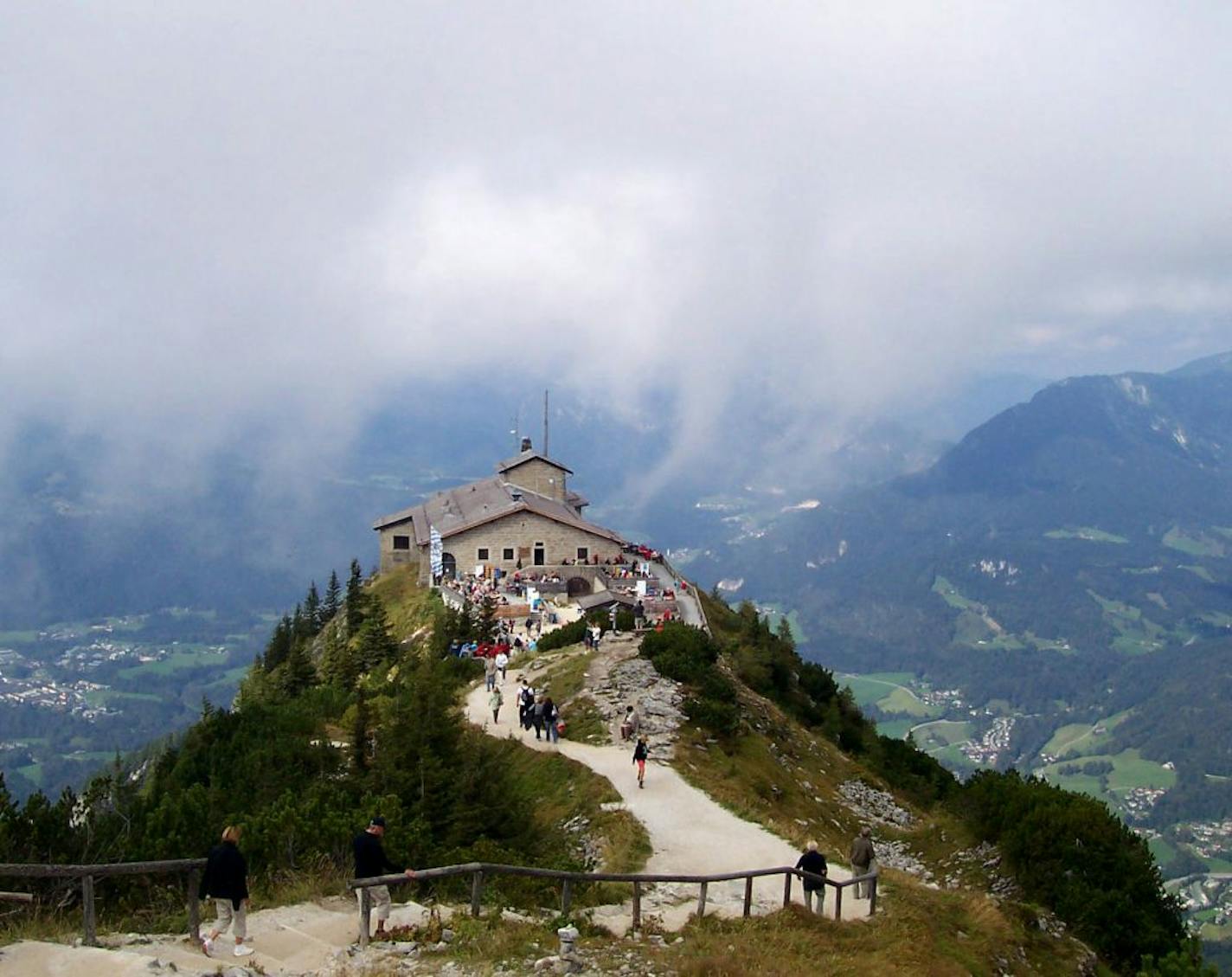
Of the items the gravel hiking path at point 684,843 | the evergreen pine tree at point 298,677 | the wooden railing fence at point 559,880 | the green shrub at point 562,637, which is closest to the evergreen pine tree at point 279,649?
the evergreen pine tree at point 298,677

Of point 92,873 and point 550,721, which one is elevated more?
point 550,721

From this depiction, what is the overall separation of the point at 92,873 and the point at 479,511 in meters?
59.6

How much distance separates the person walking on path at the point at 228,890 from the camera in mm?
11852

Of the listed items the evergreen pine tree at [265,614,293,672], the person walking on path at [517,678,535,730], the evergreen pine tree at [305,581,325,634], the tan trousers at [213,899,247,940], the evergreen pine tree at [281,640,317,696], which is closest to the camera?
the tan trousers at [213,899,247,940]

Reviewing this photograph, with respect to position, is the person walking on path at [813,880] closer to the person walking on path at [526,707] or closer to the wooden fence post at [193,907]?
the wooden fence post at [193,907]

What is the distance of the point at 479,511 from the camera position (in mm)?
70125

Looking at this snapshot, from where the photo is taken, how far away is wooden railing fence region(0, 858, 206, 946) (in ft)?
33.4

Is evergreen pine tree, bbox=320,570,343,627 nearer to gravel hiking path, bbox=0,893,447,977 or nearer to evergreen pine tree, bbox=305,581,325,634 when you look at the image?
evergreen pine tree, bbox=305,581,325,634

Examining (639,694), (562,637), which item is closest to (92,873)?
(639,694)

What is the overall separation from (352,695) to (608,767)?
16.4 meters

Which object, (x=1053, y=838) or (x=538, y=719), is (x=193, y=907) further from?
(x=1053, y=838)

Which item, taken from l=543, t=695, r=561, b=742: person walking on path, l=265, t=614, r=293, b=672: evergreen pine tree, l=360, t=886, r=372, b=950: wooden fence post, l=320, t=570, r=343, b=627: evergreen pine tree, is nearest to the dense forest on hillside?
l=543, t=695, r=561, b=742: person walking on path

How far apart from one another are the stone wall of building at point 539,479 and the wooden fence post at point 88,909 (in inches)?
2953

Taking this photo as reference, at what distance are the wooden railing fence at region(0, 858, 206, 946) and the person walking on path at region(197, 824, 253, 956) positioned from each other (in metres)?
0.16
